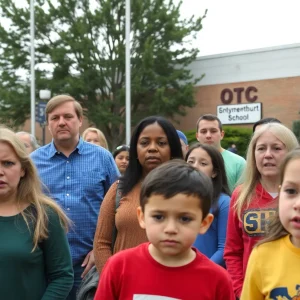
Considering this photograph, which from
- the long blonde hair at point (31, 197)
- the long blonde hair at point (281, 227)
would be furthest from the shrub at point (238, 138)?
the long blonde hair at point (281, 227)

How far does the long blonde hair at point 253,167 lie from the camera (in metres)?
3.95

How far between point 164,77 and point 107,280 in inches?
1257

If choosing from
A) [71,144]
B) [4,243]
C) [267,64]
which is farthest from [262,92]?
[4,243]

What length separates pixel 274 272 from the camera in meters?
2.68

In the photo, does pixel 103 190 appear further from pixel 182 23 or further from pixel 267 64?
pixel 182 23

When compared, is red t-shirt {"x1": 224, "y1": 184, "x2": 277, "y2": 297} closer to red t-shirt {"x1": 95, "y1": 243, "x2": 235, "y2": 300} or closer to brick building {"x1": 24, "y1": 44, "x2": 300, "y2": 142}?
red t-shirt {"x1": 95, "y1": 243, "x2": 235, "y2": 300}

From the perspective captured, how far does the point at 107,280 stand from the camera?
259 centimetres

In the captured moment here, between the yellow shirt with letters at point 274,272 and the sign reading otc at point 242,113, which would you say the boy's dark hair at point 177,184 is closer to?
the yellow shirt with letters at point 274,272

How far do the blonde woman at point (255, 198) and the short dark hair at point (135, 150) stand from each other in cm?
54

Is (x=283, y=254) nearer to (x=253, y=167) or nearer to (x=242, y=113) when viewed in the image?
(x=253, y=167)

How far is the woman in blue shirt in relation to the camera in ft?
14.6

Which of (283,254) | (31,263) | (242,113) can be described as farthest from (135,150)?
(242,113)

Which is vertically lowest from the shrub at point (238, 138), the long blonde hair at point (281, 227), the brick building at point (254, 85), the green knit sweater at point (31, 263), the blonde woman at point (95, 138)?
the green knit sweater at point (31, 263)

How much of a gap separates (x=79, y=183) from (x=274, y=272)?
2424mm
